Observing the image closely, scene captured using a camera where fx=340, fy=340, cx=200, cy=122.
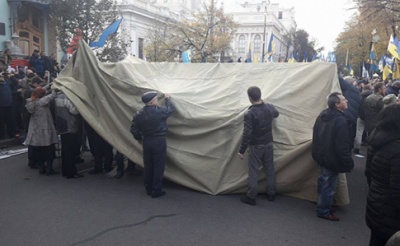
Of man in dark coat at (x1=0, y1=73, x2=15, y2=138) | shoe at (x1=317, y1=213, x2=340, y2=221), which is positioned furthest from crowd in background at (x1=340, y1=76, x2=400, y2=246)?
man in dark coat at (x1=0, y1=73, x2=15, y2=138)

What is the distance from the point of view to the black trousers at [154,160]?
5.42m

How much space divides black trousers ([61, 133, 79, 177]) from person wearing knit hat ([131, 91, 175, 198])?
1560 millimetres

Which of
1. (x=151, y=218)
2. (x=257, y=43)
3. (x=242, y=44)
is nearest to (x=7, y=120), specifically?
(x=151, y=218)

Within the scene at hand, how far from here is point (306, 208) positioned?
17.3 ft

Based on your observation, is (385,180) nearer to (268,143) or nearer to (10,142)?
(268,143)

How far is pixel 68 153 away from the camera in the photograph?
20.8 feet

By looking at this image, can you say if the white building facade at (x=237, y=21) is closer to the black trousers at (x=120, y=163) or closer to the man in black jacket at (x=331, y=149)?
the black trousers at (x=120, y=163)

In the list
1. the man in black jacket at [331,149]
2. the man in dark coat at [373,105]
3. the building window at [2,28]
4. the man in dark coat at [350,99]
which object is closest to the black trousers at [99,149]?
the man in black jacket at [331,149]

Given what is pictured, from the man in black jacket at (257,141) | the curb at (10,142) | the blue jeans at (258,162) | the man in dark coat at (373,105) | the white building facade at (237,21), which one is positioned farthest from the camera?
the white building facade at (237,21)

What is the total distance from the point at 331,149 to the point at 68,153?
4585 millimetres

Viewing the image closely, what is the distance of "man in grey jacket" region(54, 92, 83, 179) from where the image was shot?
6238mm

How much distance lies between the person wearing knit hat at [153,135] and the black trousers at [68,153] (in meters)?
1.56

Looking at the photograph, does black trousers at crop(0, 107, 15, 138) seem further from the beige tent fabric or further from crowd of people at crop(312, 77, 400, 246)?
crowd of people at crop(312, 77, 400, 246)

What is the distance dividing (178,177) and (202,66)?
8.22 ft
